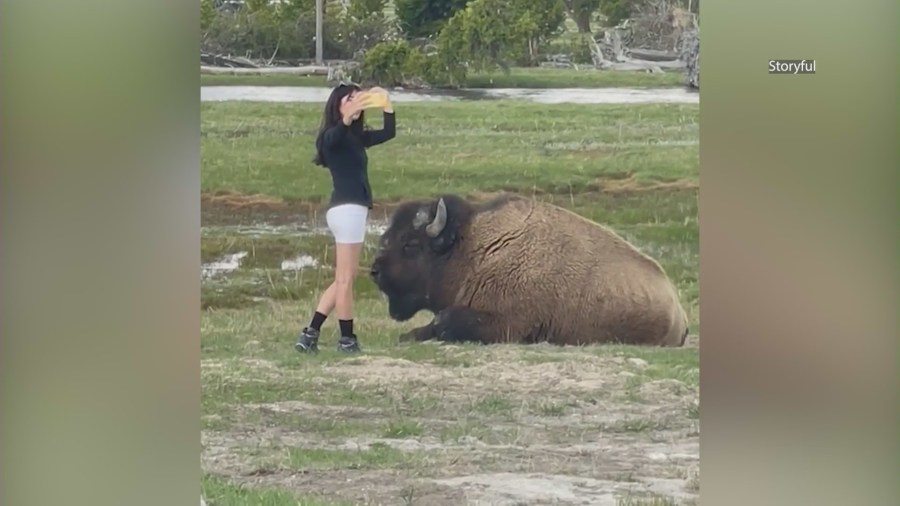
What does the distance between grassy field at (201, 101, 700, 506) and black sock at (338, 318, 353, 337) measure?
0.05 meters

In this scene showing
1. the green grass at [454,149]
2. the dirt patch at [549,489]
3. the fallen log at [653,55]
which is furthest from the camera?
the green grass at [454,149]

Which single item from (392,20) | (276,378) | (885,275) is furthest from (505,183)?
(885,275)

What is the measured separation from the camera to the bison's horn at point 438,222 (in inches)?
253

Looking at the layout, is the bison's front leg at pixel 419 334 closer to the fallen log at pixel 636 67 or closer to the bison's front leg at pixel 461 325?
the bison's front leg at pixel 461 325

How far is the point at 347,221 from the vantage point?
6375 mm

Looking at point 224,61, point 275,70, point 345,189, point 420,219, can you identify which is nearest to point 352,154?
point 345,189

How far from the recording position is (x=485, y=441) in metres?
6.17

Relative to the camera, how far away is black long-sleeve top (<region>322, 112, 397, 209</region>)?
251 inches

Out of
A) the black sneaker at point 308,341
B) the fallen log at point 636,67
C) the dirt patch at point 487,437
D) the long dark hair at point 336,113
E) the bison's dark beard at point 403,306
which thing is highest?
the fallen log at point 636,67

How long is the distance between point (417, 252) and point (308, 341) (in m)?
0.86

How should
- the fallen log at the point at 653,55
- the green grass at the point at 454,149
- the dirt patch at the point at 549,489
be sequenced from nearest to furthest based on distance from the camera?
the dirt patch at the point at 549,489 → the fallen log at the point at 653,55 → the green grass at the point at 454,149

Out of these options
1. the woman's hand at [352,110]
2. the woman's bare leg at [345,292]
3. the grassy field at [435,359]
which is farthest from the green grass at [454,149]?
the woman's bare leg at [345,292]

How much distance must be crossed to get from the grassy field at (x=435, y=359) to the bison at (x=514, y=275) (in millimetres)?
88

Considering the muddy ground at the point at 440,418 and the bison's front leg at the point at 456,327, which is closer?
the muddy ground at the point at 440,418
